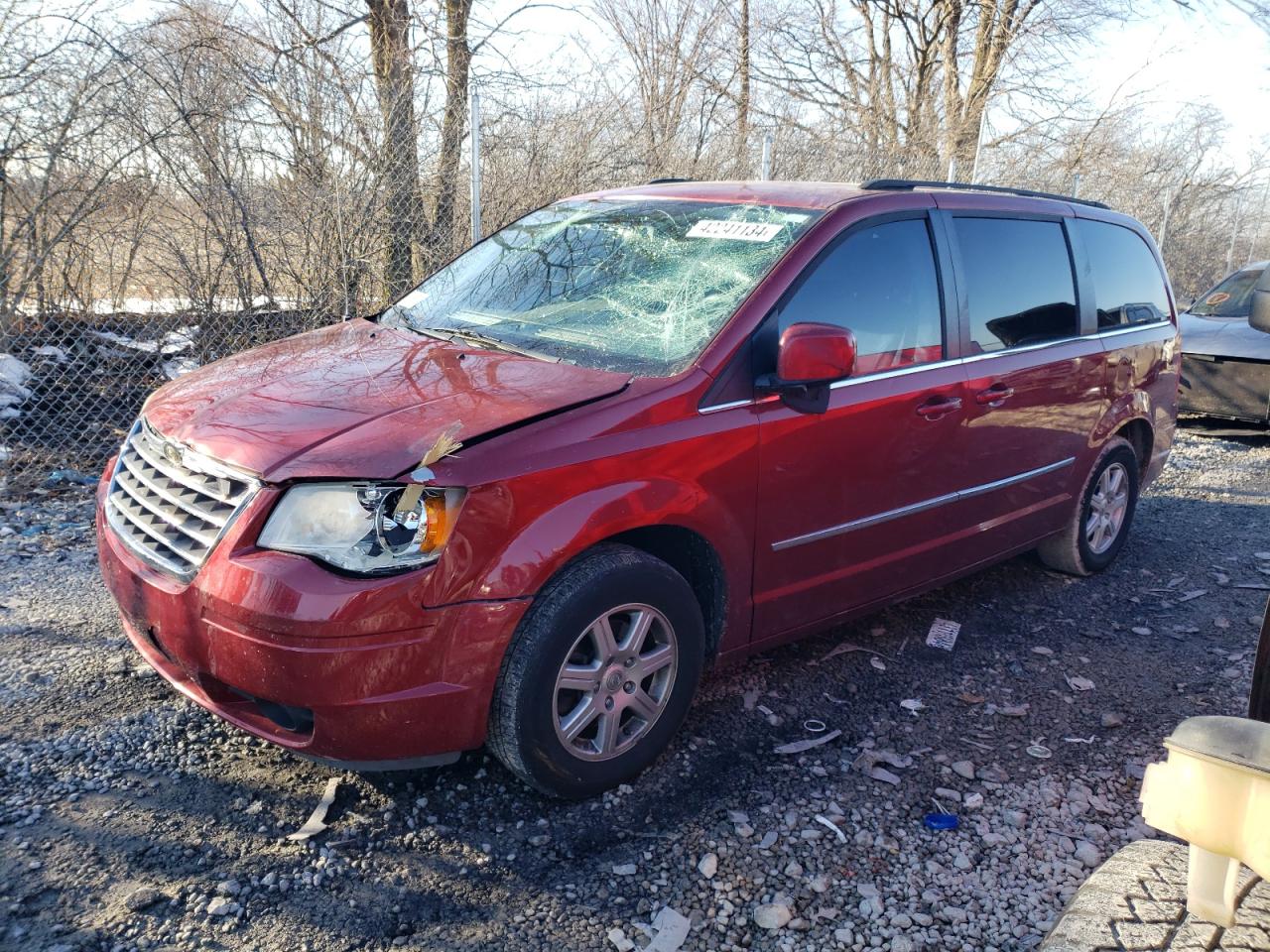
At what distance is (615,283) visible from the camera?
3.62m

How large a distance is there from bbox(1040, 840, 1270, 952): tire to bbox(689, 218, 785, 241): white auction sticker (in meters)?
2.29

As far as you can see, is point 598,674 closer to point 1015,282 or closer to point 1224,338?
point 1015,282

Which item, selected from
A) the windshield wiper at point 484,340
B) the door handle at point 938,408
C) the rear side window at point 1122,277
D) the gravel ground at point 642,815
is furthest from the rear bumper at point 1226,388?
the windshield wiper at point 484,340

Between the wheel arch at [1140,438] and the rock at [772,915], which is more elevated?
the wheel arch at [1140,438]

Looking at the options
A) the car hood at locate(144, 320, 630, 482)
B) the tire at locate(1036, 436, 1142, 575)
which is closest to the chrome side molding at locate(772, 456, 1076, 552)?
the tire at locate(1036, 436, 1142, 575)

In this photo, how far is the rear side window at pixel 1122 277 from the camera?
4.87 metres

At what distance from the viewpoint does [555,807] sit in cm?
302

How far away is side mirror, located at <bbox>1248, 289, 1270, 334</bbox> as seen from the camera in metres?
2.58

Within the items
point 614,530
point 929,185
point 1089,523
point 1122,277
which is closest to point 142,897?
point 614,530

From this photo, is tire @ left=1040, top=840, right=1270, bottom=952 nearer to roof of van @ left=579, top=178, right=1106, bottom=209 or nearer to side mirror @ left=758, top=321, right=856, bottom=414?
side mirror @ left=758, top=321, right=856, bottom=414

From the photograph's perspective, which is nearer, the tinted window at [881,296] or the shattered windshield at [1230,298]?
the tinted window at [881,296]

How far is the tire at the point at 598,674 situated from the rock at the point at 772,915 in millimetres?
628

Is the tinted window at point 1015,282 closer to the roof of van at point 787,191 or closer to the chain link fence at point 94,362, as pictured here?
the roof of van at point 787,191

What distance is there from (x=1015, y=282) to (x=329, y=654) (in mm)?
3354
